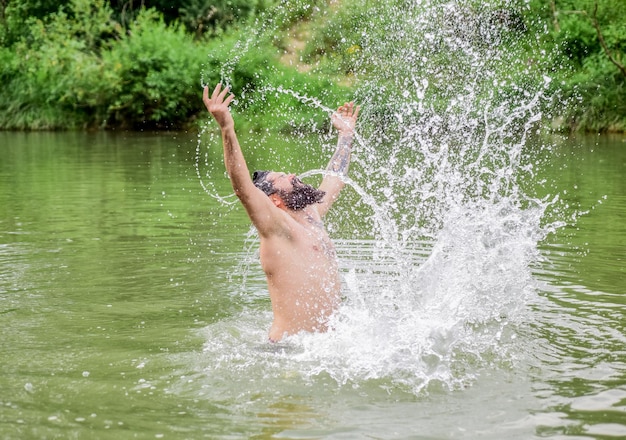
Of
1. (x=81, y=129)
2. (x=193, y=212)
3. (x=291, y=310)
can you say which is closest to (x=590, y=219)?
(x=193, y=212)

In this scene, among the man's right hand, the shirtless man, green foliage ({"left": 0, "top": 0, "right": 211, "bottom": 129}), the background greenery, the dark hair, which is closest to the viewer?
the man's right hand

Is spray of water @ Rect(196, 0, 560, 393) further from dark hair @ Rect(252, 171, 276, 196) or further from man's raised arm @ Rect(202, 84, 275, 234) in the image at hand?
man's raised arm @ Rect(202, 84, 275, 234)

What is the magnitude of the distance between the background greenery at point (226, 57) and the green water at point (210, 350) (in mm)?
13805

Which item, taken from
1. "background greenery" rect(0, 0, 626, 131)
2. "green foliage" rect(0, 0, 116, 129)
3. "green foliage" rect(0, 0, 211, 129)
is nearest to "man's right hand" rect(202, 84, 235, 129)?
"background greenery" rect(0, 0, 626, 131)

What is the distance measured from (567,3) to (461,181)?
1575cm

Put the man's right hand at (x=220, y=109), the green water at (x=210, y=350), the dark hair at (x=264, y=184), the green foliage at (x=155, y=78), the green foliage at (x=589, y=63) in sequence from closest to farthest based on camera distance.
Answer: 1. the green water at (x=210, y=350)
2. the man's right hand at (x=220, y=109)
3. the dark hair at (x=264, y=184)
4. the green foliage at (x=589, y=63)
5. the green foliage at (x=155, y=78)

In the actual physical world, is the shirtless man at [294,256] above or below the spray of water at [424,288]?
above

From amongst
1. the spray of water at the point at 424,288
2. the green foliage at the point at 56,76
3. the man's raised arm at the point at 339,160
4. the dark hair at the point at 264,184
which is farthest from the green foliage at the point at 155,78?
the dark hair at the point at 264,184

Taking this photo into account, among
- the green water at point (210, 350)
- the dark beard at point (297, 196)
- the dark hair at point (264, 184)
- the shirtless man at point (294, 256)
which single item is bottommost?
the green water at point (210, 350)

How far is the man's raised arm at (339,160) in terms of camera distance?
6.77 metres

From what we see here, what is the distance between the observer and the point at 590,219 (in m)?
12.0

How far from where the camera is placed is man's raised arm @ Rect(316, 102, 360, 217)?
22.2 ft

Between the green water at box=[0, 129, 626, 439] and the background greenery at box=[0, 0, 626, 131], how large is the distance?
13.8m

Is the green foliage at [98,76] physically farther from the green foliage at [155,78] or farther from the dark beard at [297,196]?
the dark beard at [297,196]
